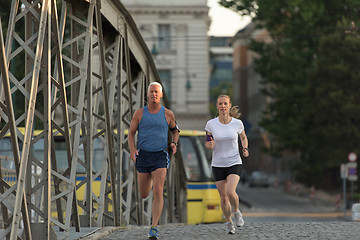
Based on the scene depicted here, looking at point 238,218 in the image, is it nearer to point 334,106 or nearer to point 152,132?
point 152,132

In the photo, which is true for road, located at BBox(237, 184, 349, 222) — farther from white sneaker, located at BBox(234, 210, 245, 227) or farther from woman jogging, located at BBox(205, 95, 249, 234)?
woman jogging, located at BBox(205, 95, 249, 234)

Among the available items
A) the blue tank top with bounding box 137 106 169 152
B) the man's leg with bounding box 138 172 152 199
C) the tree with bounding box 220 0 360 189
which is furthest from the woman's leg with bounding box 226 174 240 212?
the tree with bounding box 220 0 360 189

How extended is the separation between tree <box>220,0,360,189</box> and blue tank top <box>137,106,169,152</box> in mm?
30574

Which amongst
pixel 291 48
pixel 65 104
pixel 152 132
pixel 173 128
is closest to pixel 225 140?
pixel 173 128

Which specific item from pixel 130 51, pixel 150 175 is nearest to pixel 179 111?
pixel 130 51

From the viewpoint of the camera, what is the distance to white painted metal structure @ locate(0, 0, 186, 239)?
8773 millimetres

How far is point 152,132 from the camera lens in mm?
9906

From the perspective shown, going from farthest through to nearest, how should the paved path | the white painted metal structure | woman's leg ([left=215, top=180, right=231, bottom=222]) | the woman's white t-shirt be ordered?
woman's leg ([left=215, top=180, right=231, bottom=222]) → the woman's white t-shirt → the paved path → the white painted metal structure

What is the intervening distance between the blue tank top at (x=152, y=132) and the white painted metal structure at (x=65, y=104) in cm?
85

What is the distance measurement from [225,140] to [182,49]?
6211cm

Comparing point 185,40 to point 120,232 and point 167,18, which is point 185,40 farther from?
point 120,232

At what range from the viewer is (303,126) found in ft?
154

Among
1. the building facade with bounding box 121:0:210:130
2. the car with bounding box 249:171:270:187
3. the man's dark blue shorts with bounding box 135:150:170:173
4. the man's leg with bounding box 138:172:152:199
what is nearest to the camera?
the man's dark blue shorts with bounding box 135:150:170:173

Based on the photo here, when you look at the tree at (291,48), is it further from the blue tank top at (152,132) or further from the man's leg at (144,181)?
the blue tank top at (152,132)
